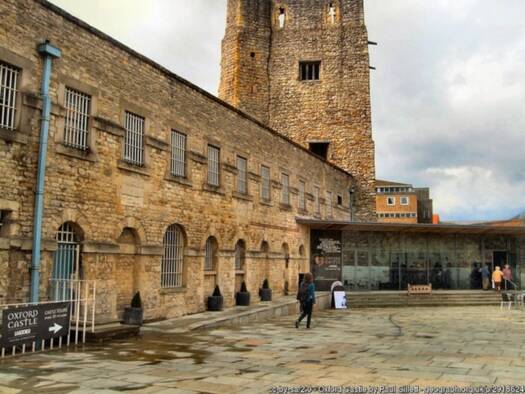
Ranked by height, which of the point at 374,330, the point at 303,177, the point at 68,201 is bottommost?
the point at 374,330

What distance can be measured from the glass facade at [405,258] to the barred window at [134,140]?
1444cm

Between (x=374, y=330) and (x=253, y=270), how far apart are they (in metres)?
7.39

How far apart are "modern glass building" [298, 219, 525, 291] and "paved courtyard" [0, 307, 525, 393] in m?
12.2

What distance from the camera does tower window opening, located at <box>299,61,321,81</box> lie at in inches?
1508

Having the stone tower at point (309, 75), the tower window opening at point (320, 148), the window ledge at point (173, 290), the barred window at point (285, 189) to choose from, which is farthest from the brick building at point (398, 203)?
the window ledge at point (173, 290)

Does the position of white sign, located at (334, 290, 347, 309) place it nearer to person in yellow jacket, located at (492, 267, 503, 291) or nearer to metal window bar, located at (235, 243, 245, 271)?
metal window bar, located at (235, 243, 245, 271)

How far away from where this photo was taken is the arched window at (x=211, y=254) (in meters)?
18.5

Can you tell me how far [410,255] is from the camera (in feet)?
90.9

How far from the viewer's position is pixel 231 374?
8.42 meters

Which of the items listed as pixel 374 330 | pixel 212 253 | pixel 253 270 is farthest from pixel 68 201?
pixel 253 270

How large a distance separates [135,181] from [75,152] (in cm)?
234

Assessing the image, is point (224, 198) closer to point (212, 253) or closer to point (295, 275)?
point (212, 253)

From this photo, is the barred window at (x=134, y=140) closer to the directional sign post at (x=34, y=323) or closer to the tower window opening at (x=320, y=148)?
the directional sign post at (x=34, y=323)

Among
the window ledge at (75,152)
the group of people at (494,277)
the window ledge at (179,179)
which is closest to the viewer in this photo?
the window ledge at (75,152)
